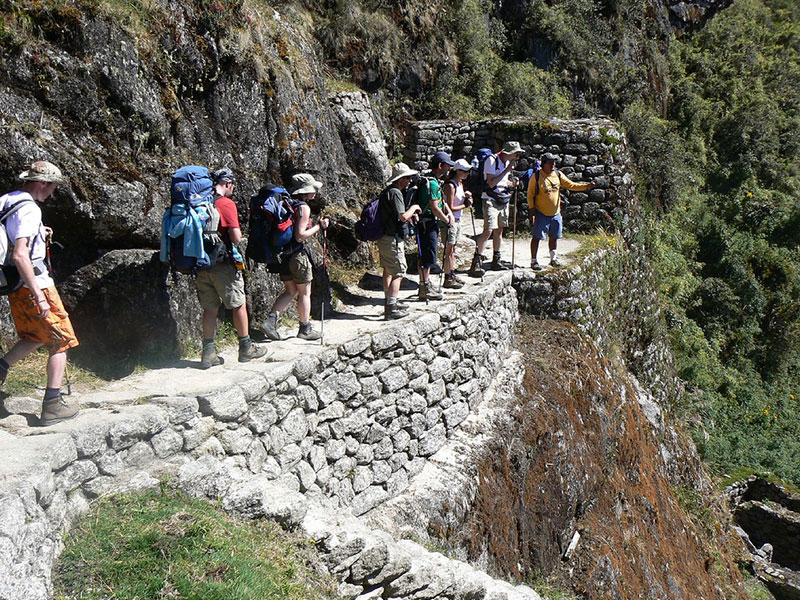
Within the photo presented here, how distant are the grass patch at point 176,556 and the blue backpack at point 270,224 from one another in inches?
101

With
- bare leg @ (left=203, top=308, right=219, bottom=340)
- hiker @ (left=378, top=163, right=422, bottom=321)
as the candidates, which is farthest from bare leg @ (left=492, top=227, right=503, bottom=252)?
bare leg @ (left=203, top=308, right=219, bottom=340)

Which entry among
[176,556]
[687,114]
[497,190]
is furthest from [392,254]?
[687,114]

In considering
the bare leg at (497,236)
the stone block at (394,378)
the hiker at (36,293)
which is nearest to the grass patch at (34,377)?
the hiker at (36,293)

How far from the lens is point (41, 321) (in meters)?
4.00

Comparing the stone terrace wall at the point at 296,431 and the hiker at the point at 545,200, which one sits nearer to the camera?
the stone terrace wall at the point at 296,431

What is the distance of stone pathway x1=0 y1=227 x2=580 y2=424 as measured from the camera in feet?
14.4

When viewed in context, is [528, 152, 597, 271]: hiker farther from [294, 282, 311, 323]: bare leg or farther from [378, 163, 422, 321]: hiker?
[294, 282, 311, 323]: bare leg

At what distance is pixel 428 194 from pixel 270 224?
212 centimetres

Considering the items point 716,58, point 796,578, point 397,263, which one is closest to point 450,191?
point 397,263

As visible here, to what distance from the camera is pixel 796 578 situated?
14039 millimetres

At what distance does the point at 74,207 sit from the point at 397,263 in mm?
3165

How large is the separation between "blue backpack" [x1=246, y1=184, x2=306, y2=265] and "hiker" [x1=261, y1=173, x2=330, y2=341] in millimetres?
53

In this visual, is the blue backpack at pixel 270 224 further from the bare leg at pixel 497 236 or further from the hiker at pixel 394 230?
the bare leg at pixel 497 236

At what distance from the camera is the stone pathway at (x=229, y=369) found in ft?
14.4
